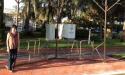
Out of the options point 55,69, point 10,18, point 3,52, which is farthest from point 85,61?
point 10,18

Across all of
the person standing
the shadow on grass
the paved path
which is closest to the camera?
the person standing

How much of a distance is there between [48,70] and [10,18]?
63.8 m

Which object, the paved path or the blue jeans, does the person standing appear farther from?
the paved path

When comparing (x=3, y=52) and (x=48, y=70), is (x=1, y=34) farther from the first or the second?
(x=48, y=70)

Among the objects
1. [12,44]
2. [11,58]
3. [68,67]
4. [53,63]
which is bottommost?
[68,67]

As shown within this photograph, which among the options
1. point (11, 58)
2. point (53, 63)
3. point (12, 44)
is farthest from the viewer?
point (53, 63)

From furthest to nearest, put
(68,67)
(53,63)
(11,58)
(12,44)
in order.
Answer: (53,63)
(68,67)
(11,58)
(12,44)

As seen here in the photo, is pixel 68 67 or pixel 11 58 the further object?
pixel 68 67

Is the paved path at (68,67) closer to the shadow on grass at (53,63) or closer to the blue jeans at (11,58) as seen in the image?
the shadow on grass at (53,63)

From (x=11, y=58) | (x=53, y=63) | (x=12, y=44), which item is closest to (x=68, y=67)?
(x=53, y=63)

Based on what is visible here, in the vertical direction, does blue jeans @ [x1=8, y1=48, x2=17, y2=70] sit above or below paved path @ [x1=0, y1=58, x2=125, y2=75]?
above

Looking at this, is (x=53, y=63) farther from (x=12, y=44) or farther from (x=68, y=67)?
(x=12, y=44)

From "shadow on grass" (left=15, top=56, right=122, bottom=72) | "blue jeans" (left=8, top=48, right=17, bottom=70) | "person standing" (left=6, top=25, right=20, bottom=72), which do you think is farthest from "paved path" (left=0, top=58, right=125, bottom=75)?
"person standing" (left=6, top=25, right=20, bottom=72)

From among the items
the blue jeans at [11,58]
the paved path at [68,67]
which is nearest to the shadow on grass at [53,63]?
the paved path at [68,67]
